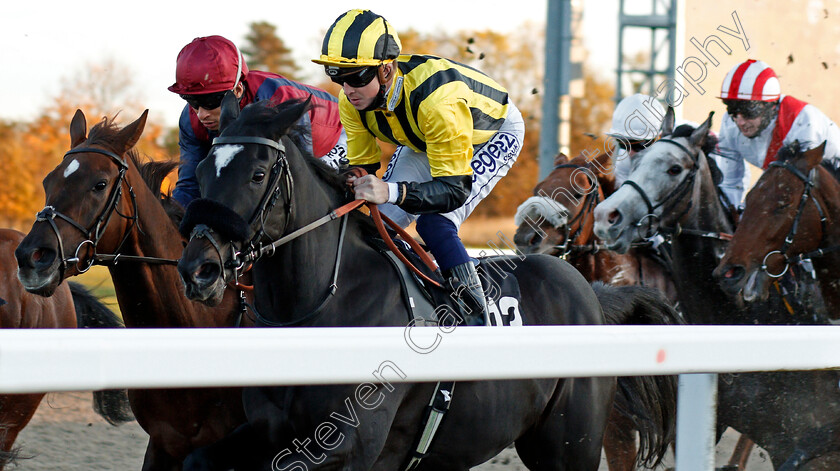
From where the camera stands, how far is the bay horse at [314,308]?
214cm

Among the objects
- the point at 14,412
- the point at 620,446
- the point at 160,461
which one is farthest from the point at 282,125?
the point at 620,446

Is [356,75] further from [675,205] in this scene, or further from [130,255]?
[675,205]

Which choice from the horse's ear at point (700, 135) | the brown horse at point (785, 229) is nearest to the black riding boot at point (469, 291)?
the brown horse at point (785, 229)

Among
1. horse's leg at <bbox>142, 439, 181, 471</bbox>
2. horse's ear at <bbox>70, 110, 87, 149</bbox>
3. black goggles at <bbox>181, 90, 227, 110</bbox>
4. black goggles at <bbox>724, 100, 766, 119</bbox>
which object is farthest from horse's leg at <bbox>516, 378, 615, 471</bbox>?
black goggles at <bbox>724, 100, 766, 119</bbox>

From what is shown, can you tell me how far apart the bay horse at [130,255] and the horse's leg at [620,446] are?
1.56 m

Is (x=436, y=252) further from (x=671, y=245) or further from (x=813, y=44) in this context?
(x=813, y=44)

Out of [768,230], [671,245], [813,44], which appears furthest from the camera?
[813,44]

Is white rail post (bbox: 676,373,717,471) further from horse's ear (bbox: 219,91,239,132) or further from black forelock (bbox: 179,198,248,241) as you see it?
horse's ear (bbox: 219,91,239,132)

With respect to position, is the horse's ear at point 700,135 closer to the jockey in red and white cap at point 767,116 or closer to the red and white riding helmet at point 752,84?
the jockey in red and white cap at point 767,116

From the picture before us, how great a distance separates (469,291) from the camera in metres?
2.63

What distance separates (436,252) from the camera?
267cm

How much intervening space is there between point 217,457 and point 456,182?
99 cm

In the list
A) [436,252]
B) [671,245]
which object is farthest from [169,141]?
[436,252]

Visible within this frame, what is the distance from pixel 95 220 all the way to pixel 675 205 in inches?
104
